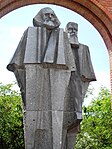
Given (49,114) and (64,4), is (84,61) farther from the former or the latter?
(64,4)

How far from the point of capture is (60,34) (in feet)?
13.3

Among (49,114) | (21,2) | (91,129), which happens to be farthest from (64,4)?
(91,129)

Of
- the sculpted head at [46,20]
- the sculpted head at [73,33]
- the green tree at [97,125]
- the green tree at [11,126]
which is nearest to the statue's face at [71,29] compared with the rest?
the sculpted head at [73,33]

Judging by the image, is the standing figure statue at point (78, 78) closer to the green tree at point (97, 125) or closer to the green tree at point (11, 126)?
the green tree at point (11, 126)

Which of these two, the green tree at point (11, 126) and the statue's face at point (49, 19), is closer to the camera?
the statue's face at point (49, 19)

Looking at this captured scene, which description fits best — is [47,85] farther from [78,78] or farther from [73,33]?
[73,33]

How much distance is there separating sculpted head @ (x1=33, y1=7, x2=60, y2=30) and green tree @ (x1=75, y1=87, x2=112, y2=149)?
1421 centimetres

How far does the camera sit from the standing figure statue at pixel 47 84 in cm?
371

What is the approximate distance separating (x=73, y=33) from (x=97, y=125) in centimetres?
1531

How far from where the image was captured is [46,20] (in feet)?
13.6

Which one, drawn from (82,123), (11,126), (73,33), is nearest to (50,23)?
(73,33)

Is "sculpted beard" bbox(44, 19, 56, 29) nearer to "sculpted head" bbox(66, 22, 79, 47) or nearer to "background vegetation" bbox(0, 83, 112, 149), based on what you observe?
"sculpted head" bbox(66, 22, 79, 47)

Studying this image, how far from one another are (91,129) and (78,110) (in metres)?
16.3

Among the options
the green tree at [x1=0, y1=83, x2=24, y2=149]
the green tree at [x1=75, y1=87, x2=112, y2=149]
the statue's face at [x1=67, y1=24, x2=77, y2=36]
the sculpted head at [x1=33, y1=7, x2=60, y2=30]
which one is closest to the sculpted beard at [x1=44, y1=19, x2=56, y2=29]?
the sculpted head at [x1=33, y1=7, x2=60, y2=30]
